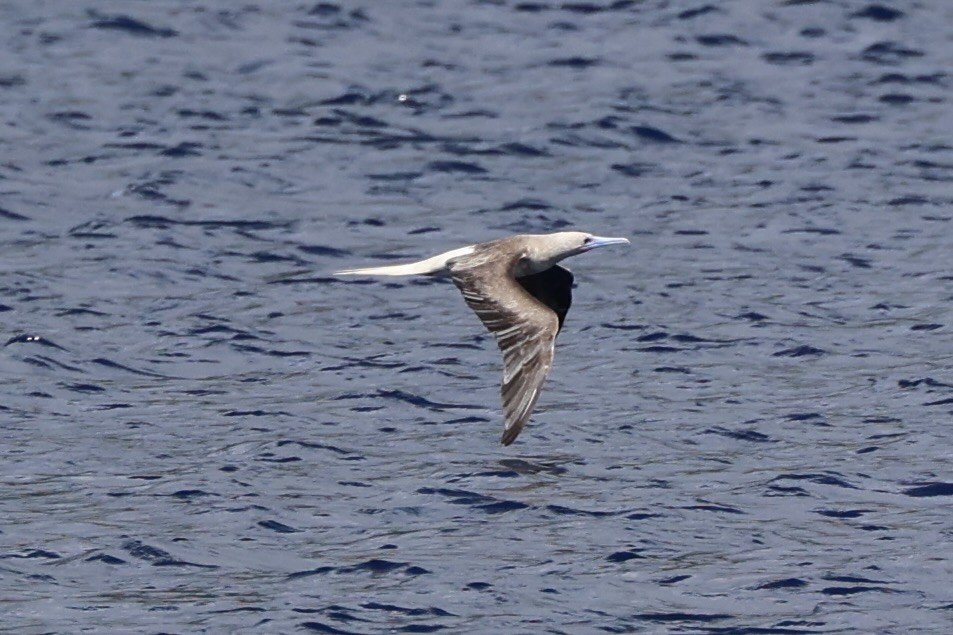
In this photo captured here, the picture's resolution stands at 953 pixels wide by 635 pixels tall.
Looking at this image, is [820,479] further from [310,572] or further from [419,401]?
[310,572]

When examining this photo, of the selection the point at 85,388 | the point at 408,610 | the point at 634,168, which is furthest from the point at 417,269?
the point at 634,168

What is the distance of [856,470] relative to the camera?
12.0 metres

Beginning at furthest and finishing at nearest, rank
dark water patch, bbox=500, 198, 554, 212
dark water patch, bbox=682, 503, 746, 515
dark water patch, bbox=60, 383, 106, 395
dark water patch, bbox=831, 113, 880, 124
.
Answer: dark water patch, bbox=831, 113, 880, 124
dark water patch, bbox=500, 198, 554, 212
dark water patch, bbox=60, 383, 106, 395
dark water patch, bbox=682, 503, 746, 515

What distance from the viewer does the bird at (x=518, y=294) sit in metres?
10.7

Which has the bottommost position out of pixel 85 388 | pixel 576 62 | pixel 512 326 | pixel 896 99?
pixel 85 388

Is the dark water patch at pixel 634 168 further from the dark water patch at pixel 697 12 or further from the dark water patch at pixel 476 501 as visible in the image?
the dark water patch at pixel 476 501

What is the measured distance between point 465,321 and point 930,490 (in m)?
4.50

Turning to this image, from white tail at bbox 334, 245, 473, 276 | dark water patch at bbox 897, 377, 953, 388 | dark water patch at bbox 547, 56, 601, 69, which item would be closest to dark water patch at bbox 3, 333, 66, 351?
white tail at bbox 334, 245, 473, 276

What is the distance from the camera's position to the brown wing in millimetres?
10641

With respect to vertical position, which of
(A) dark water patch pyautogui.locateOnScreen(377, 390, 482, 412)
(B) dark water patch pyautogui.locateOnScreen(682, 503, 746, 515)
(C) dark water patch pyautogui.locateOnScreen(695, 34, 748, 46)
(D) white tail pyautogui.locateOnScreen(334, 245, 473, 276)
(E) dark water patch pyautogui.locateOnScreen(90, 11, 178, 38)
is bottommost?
(A) dark water patch pyautogui.locateOnScreen(377, 390, 482, 412)

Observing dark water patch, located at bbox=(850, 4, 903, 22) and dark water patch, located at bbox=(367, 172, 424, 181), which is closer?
dark water patch, located at bbox=(367, 172, 424, 181)

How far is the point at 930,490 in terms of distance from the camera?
11.7 metres

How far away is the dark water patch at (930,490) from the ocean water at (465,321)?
0.7 inches

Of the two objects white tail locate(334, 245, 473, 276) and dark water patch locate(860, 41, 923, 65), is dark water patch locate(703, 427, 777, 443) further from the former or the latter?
dark water patch locate(860, 41, 923, 65)
